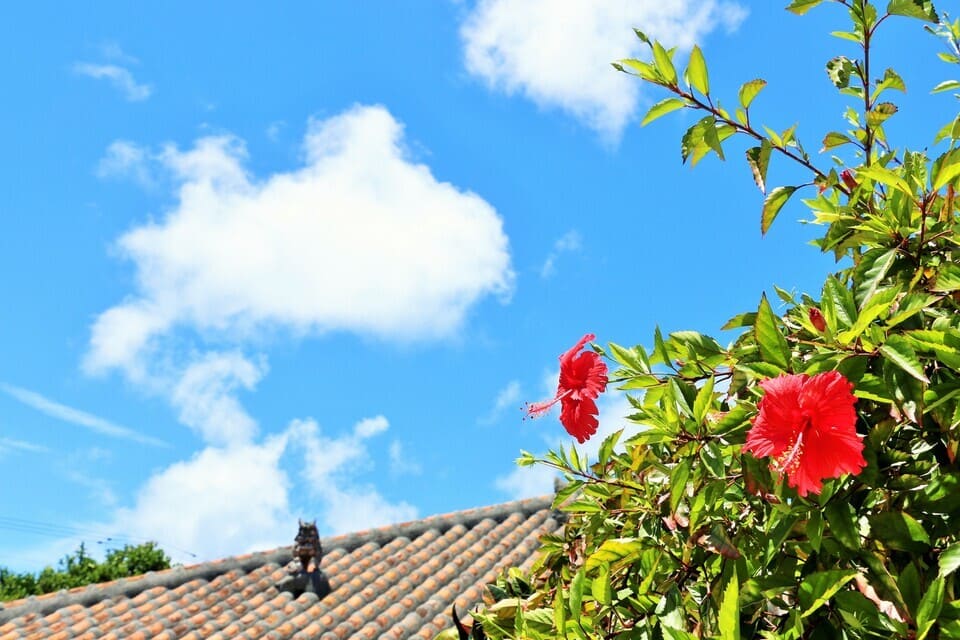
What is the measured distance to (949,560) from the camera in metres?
1.66

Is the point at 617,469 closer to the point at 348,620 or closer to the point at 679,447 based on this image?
the point at 679,447

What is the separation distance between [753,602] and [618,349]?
620mm

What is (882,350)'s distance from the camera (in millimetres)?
1636

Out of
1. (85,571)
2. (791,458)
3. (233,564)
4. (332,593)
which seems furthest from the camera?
(85,571)

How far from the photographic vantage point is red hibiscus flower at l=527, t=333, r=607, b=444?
2.29 metres

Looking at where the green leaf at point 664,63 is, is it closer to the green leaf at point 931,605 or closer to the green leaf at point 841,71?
the green leaf at point 841,71

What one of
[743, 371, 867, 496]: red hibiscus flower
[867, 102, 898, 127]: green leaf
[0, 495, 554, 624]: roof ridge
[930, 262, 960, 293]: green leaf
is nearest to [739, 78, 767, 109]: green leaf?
[867, 102, 898, 127]: green leaf

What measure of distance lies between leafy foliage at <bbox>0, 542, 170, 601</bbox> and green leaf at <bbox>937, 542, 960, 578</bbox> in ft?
79.6

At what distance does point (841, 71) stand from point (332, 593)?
9.61 metres

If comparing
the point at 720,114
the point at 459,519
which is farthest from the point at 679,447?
the point at 459,519

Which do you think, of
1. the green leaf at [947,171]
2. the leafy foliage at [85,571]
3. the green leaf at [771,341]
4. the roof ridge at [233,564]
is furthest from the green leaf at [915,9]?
the leafy foliage at [85,571]

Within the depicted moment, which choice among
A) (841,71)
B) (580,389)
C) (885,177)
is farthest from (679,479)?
(841,71)

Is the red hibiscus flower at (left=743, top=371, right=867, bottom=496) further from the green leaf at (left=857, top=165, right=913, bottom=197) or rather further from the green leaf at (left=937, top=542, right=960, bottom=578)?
the green leaf at (left=857, top=165, right=913, bottom=197)

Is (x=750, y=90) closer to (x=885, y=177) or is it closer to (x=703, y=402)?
(x=885, y=177)
